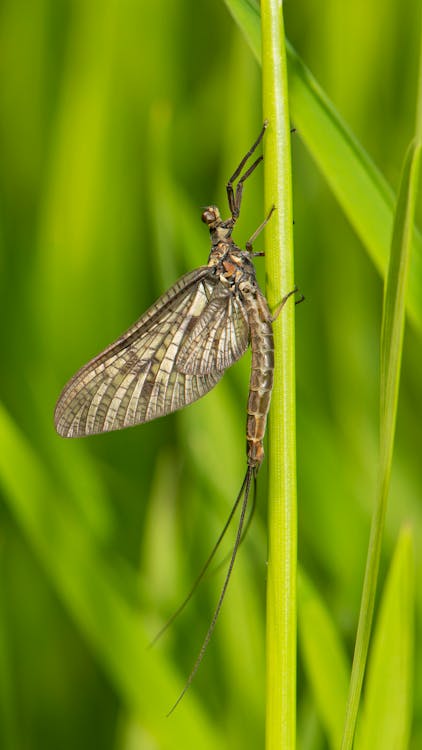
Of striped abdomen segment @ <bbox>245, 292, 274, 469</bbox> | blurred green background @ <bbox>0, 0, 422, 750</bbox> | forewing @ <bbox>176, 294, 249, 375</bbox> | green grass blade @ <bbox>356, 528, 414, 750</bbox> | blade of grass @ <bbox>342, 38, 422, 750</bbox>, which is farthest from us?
forewing @ <bbox>176, 294, 249, 375</bbox>

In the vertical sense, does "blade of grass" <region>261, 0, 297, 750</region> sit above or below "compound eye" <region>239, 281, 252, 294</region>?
below

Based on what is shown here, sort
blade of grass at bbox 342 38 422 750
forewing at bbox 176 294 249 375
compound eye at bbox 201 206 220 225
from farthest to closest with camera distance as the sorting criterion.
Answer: compound eye at bbox 201 206 220 225 < forewing at bbox 176 294 249 375 < blade of grass at bbox 342 38 422 750

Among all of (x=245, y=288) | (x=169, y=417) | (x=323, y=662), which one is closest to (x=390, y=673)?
(x=323, y=662)

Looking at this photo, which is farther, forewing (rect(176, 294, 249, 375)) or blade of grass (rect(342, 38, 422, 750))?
forewing (rect(176, 294, 249, 375))

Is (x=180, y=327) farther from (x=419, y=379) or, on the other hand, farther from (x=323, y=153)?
(x=419, y=379)

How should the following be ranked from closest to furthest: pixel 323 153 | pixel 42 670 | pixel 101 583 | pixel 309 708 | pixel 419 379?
1. pixel 323 153
2. pixel 101 583
3. pixel 309 708
4. pixel 42 670
5. pixel 419 379

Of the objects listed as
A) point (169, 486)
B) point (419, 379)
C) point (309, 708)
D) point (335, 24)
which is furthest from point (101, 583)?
point (335, 24)

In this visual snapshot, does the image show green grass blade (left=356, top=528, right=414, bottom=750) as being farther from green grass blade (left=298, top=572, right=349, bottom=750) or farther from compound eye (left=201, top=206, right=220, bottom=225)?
compound eye (left=201, top=206, right=220, bottom=225)

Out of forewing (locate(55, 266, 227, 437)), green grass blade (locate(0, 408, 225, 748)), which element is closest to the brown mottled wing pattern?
forewing (locate(55, 266, 227, 437))

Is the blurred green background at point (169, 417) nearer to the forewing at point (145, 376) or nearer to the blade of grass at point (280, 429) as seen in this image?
the forewing at point (145, 376)
